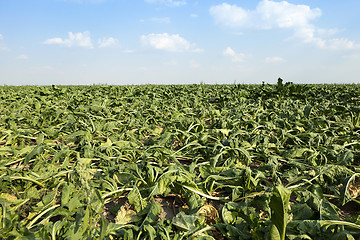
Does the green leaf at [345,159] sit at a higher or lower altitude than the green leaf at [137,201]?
higher

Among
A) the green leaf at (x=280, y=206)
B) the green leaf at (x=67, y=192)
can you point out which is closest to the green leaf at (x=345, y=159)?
the green leaf at (x=280, y=206)

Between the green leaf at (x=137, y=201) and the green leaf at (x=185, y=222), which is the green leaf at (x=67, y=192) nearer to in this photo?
the green leaf at (x=137, y=201)

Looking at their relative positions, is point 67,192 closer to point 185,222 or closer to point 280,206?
point 185,222

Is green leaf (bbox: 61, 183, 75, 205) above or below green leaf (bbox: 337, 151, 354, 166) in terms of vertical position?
below

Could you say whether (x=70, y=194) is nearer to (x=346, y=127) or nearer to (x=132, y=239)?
(x=132, y=239)

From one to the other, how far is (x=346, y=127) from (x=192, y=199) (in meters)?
3.26

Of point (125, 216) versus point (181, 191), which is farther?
point (181, 191)

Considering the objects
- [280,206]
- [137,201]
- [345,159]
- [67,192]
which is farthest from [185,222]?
[345,159]

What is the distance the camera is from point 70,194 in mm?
1976

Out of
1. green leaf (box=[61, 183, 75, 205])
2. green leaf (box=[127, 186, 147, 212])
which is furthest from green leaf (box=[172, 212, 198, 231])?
green leaf (box=[61, 183, 75, 205])

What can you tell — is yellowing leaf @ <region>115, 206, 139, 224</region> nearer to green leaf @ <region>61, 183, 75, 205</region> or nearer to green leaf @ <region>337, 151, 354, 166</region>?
green leaf @ <region>61, 183, 75, 205</region>

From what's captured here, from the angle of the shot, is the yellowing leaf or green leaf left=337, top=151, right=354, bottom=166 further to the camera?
green leaf left=337, top=151, right=354, bottom=166

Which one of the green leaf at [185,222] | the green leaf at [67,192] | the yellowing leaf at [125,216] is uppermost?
the green leaf at [67,192]

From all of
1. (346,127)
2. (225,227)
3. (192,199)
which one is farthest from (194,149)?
(346,127)
